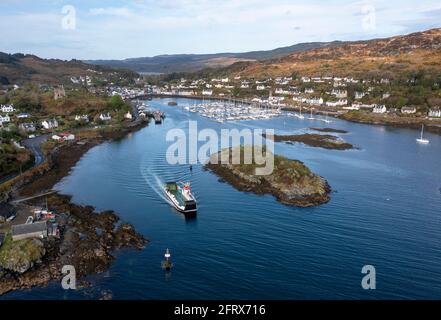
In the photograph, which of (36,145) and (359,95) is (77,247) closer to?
(36,145)

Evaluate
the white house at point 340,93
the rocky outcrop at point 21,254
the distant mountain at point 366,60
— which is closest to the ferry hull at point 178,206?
the rocky outcrop at point 21,254

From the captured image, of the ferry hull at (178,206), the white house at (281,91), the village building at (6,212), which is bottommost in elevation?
the ferry hull at (178,206)

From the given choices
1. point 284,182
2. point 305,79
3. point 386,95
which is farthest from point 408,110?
point 284,182

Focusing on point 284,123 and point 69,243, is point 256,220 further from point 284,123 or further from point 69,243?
point 284,123

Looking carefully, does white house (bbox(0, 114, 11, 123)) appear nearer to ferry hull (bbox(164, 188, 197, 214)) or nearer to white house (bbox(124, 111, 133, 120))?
white house (bbox(124, 111, 133, 120))

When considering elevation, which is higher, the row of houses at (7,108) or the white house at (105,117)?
the row of houses at (7,108)

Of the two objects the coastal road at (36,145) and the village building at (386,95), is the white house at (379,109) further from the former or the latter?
the coastal road at (36,145)
